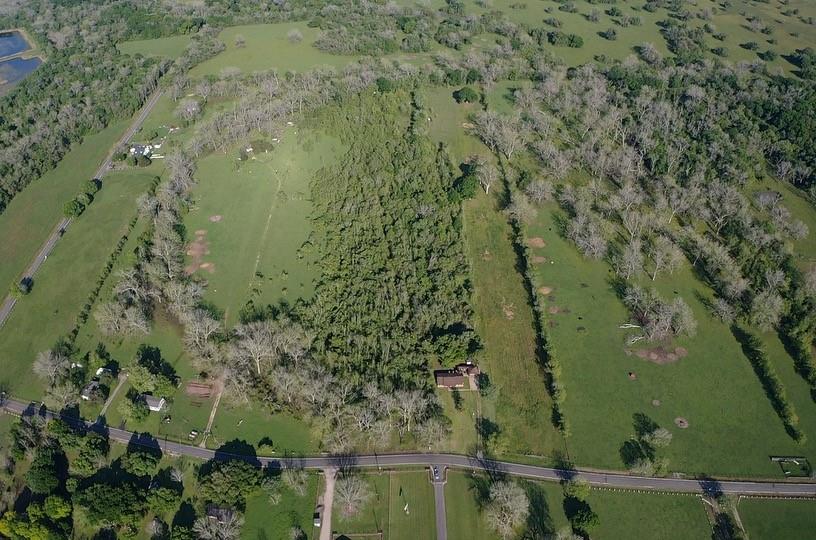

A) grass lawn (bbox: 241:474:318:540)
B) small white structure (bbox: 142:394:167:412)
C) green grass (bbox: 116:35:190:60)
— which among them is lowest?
grass lawn (bbox: 241:474:318:540)

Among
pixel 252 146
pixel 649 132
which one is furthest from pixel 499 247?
pixel 252 146

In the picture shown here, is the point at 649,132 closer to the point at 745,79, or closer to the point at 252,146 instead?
the point at 745,79

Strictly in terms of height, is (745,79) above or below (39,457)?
above

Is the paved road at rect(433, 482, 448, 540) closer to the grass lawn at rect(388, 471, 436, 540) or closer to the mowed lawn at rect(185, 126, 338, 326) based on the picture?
the grass lawn at rect(388, 471, 436, 540)

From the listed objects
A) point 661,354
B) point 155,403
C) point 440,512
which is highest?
point 661,354

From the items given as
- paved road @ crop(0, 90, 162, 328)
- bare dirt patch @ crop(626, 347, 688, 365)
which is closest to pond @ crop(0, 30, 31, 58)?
paved road @ crop(0, 90, 162, 328)

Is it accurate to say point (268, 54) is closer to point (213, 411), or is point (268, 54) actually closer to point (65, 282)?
point (65, 282)

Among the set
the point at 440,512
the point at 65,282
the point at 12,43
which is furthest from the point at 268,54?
the point at 440,512
